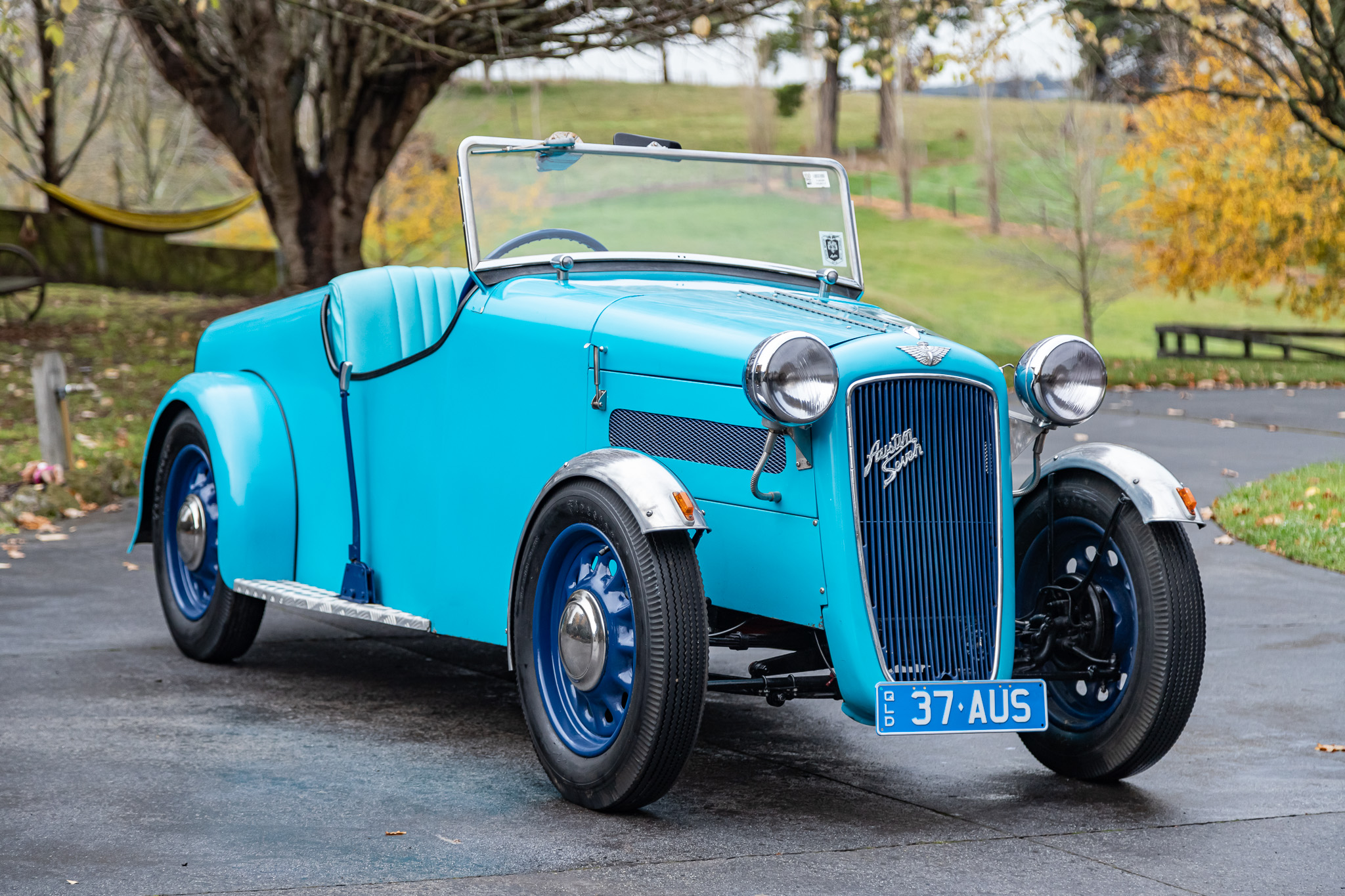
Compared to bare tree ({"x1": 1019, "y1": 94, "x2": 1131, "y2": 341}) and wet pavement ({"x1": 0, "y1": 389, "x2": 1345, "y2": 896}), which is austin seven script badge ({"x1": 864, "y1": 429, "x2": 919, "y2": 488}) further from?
bare tree ({"x1": 1019, "y1": 94, "x2": 1131, "y2": 341})

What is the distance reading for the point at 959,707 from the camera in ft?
12.5

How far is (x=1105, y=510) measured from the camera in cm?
432

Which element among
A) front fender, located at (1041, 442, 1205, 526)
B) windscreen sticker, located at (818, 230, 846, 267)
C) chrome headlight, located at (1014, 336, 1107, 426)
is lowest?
front fender, located at (1041, 442, 1205, 526)

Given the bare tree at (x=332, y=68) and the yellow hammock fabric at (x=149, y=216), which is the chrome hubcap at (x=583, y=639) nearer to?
the bare tree at (x=332, y=68)

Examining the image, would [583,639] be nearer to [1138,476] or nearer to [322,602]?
[322,602]

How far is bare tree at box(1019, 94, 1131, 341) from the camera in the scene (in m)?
29.4

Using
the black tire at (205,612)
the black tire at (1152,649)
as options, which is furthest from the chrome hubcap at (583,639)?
the black tire at (205,612)

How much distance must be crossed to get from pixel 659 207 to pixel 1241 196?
19.3 m

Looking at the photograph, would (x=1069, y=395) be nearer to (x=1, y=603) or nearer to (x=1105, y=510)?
(x=1105, y=510)

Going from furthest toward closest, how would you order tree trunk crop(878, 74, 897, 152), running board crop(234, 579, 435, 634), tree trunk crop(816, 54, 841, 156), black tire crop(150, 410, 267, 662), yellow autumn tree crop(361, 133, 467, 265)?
tree trunk crop(816, 54, 841, 156) < tree trunk crop(878, 74, 897, 152) < yellow autumn tree crop(361, 133, 467, 265) < black tire crop(150, 410, 267, 662) < running board crop(234, 579, 435, 634)

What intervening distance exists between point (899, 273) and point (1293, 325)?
10.8 meters

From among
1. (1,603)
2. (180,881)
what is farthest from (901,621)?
(1,603)

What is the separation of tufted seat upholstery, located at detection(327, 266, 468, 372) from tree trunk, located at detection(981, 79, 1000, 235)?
31.1 meters

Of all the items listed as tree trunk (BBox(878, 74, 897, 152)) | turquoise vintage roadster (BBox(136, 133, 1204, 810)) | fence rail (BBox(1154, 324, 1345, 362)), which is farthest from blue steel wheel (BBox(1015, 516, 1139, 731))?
tree trunk (BBox(878, 74, 897, 152))
